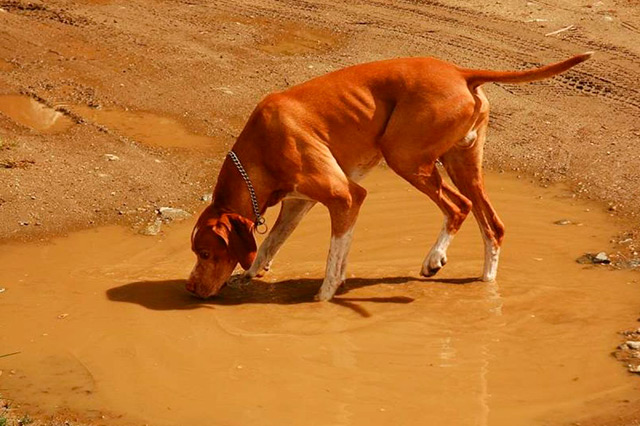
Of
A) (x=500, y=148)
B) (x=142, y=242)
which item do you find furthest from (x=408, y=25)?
(x=142, y=242)

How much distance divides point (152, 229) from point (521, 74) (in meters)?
3.25

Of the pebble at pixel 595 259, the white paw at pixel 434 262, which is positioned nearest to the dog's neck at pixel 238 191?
the white paw at pixel 434 262

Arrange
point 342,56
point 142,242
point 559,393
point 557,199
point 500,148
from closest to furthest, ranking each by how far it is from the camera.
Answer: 1. point 559,393
2. point 142,242
3. point 557,199
4. point 500,148
5. point 342,56

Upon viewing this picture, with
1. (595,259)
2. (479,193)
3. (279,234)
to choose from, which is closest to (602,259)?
(595,259)

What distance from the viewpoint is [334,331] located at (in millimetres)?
8086

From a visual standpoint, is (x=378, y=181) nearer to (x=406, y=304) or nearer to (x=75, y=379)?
(x=406, y=304)

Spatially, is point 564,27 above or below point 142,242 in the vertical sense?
above

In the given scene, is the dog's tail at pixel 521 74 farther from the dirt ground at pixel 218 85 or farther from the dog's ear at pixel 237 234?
the dog's ear at pixel 237 234

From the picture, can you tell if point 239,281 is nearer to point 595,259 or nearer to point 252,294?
point 252,294

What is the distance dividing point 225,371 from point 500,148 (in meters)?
4.74

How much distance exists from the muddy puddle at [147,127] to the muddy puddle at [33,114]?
24 centimetres

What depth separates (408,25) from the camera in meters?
14.3

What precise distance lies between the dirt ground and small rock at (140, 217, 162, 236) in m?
0.17

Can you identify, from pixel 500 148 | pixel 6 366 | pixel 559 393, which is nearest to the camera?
pixel 559 393
